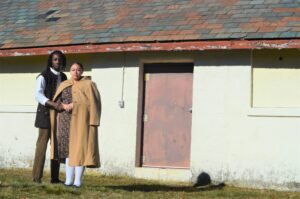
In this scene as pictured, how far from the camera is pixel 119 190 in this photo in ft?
29.4

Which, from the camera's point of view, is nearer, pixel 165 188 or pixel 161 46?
pixel 165 188

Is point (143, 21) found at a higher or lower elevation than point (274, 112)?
higher

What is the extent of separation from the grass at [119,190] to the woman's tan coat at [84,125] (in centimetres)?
42

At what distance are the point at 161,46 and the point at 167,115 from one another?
1401mm

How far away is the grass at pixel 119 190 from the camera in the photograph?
26.2 ft

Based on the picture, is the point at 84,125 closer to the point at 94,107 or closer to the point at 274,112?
the point at 94,107

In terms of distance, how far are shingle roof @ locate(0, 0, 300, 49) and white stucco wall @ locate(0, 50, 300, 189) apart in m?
0.44

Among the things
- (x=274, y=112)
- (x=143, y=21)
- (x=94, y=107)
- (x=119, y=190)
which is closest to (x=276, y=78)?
(x=274, y=112)

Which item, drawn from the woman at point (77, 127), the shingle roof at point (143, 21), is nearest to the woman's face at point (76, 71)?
the woman at point (77, 127)

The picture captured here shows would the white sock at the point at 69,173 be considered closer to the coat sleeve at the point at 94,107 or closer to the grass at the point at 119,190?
the grass at the point at 119,190

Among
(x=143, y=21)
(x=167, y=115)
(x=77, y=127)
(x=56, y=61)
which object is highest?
(x=143, y=21)

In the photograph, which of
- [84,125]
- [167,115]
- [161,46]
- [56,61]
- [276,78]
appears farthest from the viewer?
[167,115]

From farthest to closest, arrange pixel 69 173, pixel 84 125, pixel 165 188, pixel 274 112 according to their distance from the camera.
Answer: pixel 274 112 < pixel 165 188 < pixel 69 173 < pixel 84 125

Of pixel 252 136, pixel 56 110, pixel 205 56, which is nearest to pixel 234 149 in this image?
pixel 252 136
